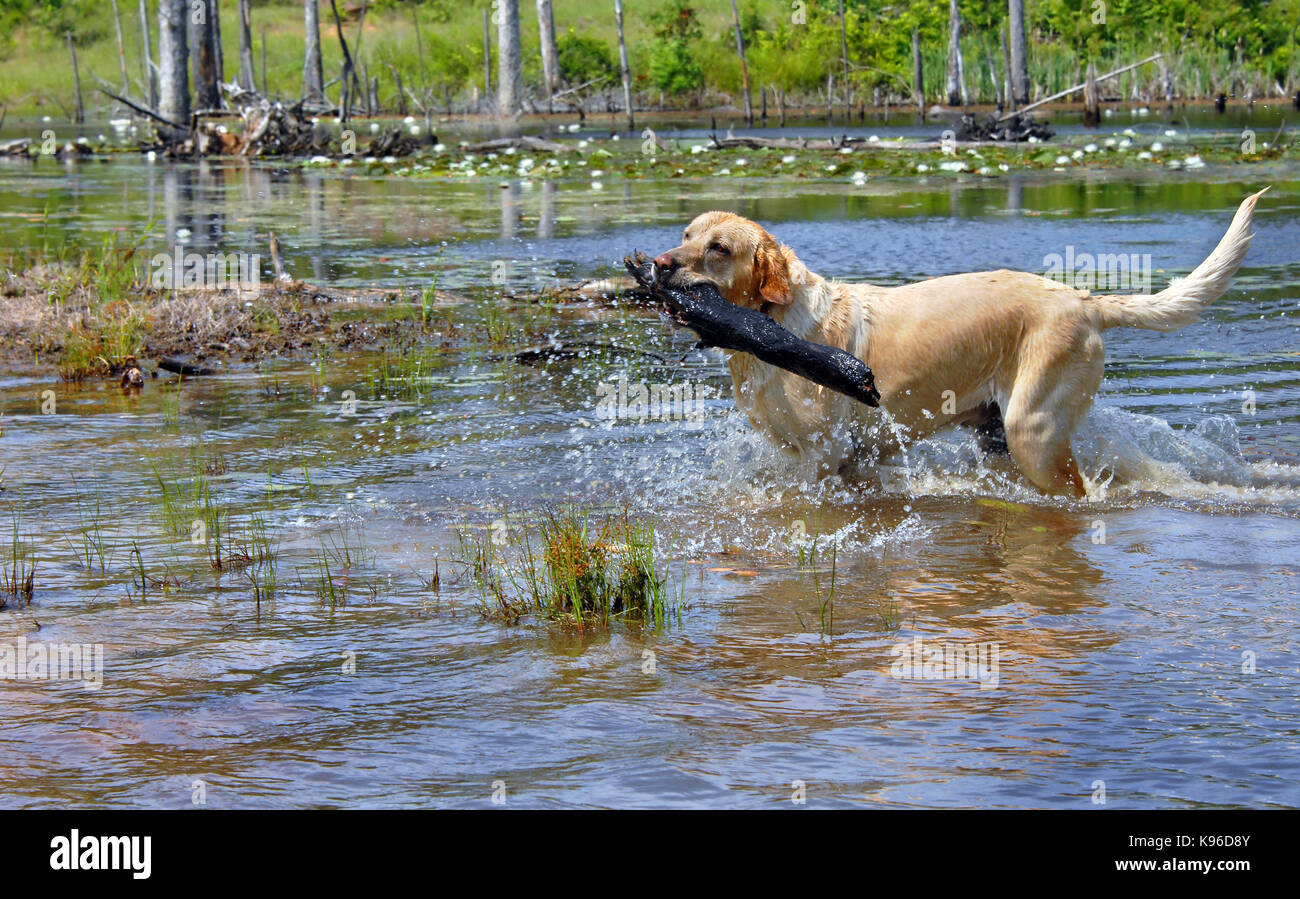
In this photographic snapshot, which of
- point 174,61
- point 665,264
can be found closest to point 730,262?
point 665,264

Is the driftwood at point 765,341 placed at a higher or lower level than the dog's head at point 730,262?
lower

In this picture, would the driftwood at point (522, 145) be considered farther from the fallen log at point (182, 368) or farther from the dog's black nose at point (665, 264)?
the dog's black nose at point (665, 264)

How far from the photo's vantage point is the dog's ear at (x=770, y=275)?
263 inches

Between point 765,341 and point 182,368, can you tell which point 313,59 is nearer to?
point 182,368

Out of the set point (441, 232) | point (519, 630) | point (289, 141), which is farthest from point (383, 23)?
point (519, 630)

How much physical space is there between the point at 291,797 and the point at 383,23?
82075 millimetres

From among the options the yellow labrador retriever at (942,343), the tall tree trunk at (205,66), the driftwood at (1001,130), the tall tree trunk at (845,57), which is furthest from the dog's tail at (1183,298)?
the tall tree trunk at (205,66)

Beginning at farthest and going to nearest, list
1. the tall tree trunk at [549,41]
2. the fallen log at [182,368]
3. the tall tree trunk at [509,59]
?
the tall tree trunk at [549,41] → the tall tree trunk at [509,59] → the fallen log at [182,368]

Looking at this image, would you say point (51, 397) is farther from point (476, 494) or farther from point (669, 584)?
point (669, 584)

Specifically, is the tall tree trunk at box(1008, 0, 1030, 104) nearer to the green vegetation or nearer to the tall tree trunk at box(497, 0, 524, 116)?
the green vegetation

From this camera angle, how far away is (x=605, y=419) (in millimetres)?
9039

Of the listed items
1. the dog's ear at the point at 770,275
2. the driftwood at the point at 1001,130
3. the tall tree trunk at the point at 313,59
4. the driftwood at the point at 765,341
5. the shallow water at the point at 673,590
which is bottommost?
the shallow water at the point at 673,590

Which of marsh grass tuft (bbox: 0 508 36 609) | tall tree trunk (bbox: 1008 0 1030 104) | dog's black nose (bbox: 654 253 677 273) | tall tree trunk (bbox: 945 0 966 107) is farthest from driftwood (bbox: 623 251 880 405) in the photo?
tall tree trunk (bbox: 945 0 966 107)

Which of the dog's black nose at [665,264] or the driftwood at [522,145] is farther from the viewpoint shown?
the driftwood at [522,145]
